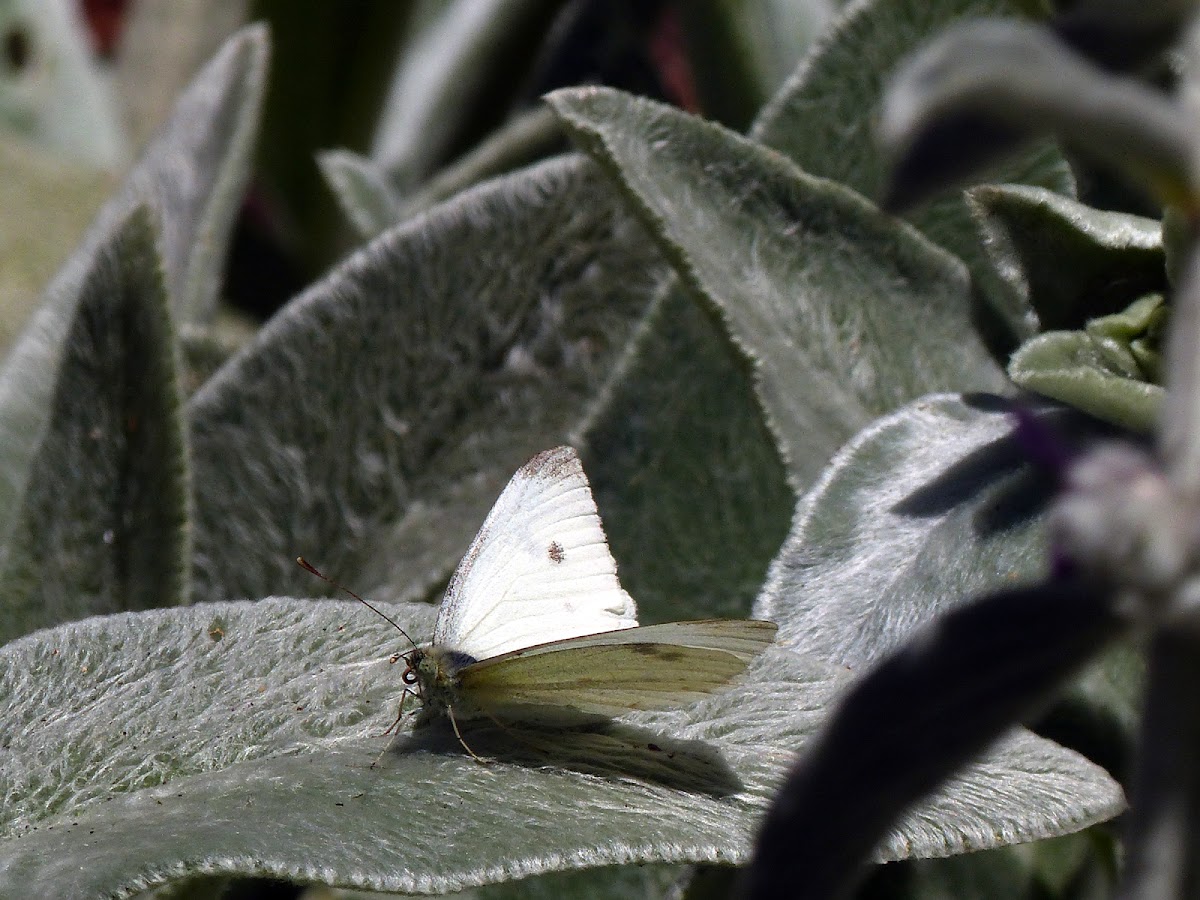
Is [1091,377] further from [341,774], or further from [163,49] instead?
[163,49]

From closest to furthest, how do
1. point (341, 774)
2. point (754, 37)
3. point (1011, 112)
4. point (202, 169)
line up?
1. point (1011, 112)
2. point (341, 774)
3. point (202, 169)
4. point (754, 37)

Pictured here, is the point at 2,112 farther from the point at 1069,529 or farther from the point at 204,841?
the point at 1069,529

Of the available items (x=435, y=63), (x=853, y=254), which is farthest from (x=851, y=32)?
(x=435, y=63)

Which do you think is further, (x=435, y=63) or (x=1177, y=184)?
(x=435, y=63)

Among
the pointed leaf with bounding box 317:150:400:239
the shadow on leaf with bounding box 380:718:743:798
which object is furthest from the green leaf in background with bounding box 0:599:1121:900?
the pointed leaf with bounding box 317:150:400:239

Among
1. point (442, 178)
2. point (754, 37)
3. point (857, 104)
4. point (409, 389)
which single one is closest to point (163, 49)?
point (442, 178)

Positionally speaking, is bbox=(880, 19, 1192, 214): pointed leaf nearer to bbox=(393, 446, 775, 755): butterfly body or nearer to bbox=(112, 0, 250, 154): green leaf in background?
bbox=(393, 446, 775, 755): butterfly body

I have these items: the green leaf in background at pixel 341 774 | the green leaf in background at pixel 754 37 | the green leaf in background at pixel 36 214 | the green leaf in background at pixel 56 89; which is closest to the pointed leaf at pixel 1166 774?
the green leaf in background at pixel 341 774
